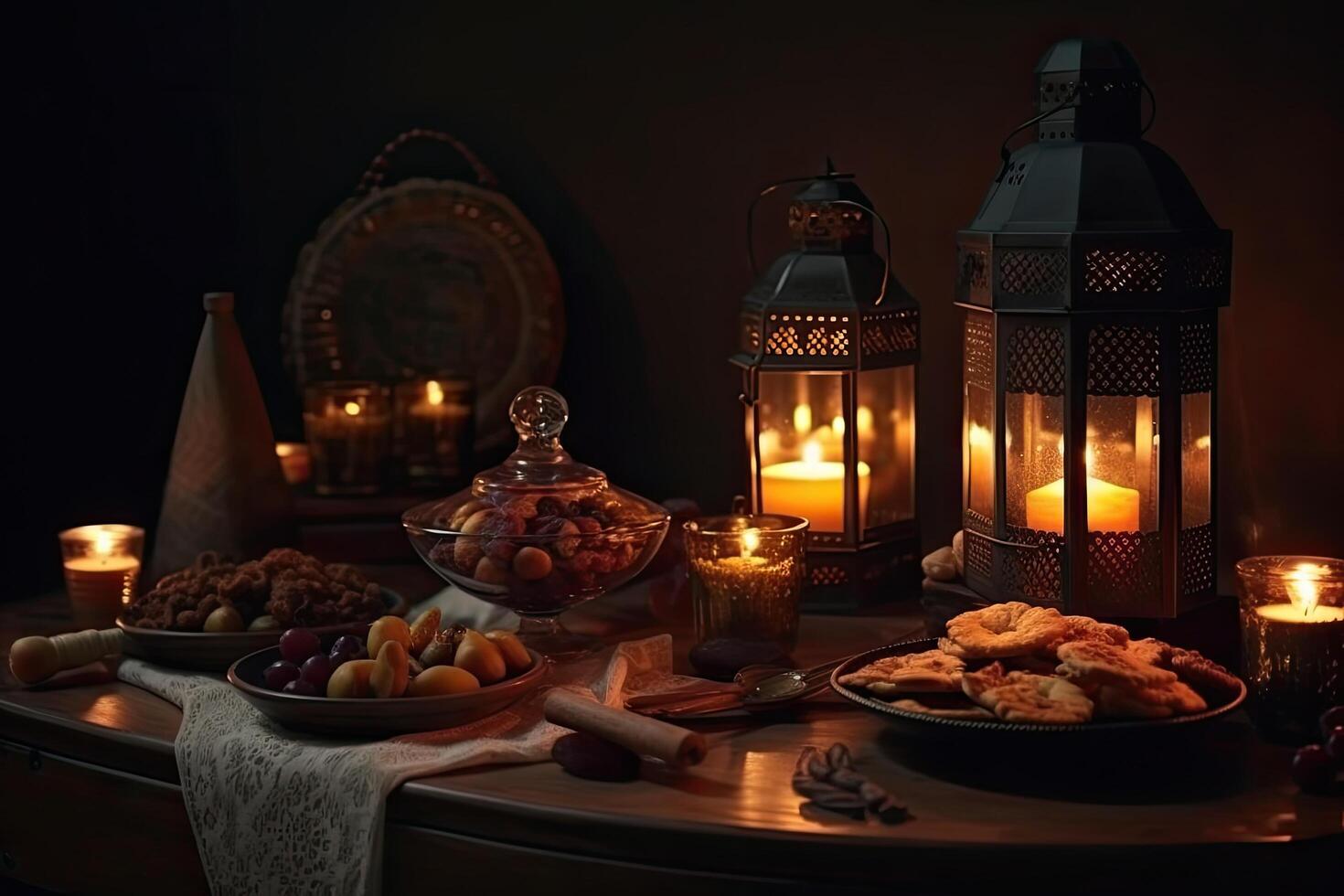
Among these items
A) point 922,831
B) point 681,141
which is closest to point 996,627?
point 922,831

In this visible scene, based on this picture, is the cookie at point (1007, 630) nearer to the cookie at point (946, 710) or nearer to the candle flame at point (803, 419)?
the cookie at point (946, 710)

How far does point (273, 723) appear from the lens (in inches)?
50.6

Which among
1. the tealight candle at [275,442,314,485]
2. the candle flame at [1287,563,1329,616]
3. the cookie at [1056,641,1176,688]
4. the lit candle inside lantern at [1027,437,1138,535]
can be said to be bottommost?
the cookie at [1056,641,1176,688]

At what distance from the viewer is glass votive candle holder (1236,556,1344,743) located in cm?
121

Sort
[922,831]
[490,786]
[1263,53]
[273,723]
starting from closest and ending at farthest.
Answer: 1. [922,831]
2. [490,786]
3. [273,723]
4. [1263,53]

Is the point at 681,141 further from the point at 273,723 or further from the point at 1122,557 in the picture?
the point at 273,723

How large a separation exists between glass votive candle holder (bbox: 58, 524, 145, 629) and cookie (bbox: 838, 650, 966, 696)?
786mm

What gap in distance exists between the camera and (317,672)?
4.13 ft

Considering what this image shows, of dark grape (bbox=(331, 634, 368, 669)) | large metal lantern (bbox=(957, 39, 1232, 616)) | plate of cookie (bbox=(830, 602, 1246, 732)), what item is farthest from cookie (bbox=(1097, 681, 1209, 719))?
dark grape (bbox=(331, 634, 368, 669))

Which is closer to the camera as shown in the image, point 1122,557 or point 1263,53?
point 1122,557

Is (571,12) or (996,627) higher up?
(571,12)

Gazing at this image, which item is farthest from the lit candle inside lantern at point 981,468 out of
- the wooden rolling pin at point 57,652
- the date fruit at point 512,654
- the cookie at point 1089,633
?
the wooden rolling pin at point 57,652

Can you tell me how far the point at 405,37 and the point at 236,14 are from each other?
0.23m

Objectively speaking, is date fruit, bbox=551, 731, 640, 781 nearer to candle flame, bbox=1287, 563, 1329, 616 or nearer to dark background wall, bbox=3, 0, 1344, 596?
candle flame, bbox=1287, 563, 1329, 616
